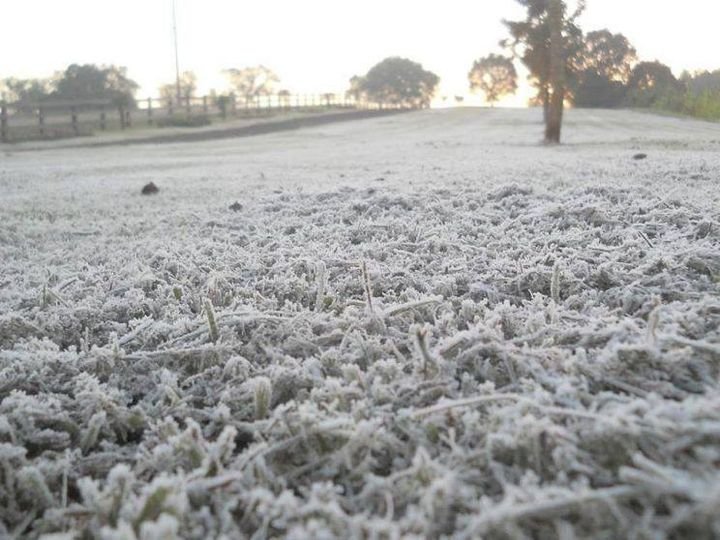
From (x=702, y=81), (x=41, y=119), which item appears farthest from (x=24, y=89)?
(x=702, y=81)

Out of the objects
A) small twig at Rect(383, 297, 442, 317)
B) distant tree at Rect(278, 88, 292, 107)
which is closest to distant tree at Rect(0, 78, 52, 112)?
distant tree at Rect(278, 88, 292, 107)

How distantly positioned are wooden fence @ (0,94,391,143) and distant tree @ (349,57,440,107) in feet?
136

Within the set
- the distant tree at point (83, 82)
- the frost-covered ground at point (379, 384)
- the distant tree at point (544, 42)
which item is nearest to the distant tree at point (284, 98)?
the distant tree at point (83, 82)

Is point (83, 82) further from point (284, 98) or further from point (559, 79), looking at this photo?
point (559, 79)

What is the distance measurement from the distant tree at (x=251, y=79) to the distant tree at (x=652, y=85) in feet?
188

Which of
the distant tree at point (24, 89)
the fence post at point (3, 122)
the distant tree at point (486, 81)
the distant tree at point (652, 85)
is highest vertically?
the distant tree at point (486, 81)

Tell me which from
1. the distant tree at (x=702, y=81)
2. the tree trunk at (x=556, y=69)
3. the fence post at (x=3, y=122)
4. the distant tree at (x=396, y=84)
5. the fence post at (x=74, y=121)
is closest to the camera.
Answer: the tree trunk at (x=556, y=69)

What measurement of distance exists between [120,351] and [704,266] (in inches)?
70.5

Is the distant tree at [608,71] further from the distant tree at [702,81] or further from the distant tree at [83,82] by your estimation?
the distant tree at [83,82]

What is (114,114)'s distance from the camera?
26.9m

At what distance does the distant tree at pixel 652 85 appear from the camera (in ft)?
73.9

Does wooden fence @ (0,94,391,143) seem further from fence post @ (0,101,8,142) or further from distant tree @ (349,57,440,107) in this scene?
distant tree @ (349,57,440,107)

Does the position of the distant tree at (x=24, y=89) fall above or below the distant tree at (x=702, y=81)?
above

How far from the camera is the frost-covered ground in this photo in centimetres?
81
